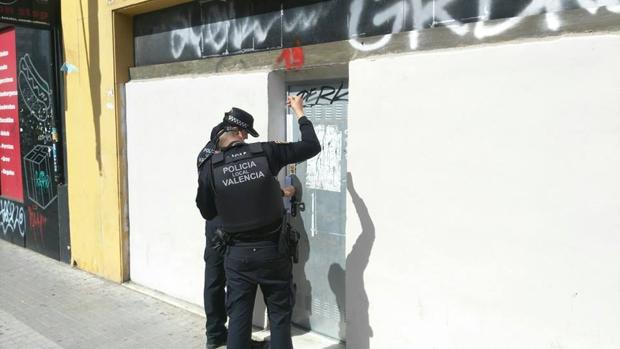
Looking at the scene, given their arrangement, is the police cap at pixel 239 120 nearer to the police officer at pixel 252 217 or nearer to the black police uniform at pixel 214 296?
the police officer at pixel 252 217

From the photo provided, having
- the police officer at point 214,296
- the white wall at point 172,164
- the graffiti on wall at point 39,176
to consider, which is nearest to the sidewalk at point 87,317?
the police officer at point 214,296

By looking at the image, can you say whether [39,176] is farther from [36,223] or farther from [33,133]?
[36,223]

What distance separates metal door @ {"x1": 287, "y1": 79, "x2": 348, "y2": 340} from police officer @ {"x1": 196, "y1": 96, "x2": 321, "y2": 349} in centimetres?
71

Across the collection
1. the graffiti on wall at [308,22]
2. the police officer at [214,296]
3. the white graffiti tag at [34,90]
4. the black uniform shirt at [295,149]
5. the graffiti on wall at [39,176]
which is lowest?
the police officer at [214,296]

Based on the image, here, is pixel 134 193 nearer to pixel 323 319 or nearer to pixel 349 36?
pixel 323 319

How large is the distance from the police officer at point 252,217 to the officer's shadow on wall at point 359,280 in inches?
22.6

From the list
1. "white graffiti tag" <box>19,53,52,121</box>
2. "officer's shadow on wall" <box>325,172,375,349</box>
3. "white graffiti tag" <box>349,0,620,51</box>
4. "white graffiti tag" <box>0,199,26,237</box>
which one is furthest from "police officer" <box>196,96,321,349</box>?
"white graffiti tag" <box>0,199,26,237</box>

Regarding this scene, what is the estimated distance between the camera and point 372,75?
351 centimetres

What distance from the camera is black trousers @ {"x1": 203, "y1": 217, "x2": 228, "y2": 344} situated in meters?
4.12

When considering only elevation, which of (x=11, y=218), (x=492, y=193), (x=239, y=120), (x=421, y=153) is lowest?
(x=11, y=218)

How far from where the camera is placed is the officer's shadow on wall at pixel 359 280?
3.64 metres

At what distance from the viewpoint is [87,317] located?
488cm

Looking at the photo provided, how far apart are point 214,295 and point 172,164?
152 cm

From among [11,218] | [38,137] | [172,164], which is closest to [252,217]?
[172,164]
